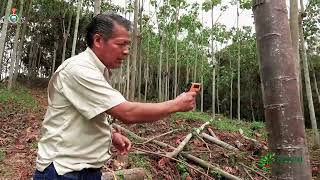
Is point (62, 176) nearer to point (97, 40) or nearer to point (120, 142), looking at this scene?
point (120, 142)

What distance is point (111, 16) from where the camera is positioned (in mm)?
1727

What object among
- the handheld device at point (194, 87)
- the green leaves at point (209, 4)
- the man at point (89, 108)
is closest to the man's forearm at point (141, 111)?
the man at point (89, 108)

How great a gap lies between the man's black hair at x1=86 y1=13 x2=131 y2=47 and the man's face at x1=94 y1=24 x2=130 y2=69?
0.02 meters

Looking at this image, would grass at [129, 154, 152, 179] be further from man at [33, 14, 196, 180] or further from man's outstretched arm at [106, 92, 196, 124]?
man's outstretched arm at [106, 92, 196, 124]

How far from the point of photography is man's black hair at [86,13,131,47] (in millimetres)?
1676

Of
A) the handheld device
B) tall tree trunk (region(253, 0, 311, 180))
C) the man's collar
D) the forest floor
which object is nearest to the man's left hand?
the man's collar

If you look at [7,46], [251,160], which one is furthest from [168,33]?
[251,160]

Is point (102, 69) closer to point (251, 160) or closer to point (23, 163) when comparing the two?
point (23, 163)

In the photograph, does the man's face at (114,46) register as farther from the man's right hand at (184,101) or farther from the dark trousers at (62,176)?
the dark trousers at (62,176)

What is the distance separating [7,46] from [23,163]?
2760 cm

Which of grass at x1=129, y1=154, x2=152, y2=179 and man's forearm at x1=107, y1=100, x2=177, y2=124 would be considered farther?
grass at x1=129, y1=154, x2=152, y2=179

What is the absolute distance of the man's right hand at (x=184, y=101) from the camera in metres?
1.50

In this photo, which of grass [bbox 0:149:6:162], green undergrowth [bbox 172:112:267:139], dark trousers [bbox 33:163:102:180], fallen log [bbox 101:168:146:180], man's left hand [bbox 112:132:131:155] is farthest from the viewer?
green undergrowth [bbox 172:112:267:139]

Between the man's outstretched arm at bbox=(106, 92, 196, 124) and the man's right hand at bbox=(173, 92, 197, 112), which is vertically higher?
the man's right hand at bbox=(173, 92, 197, 112)
